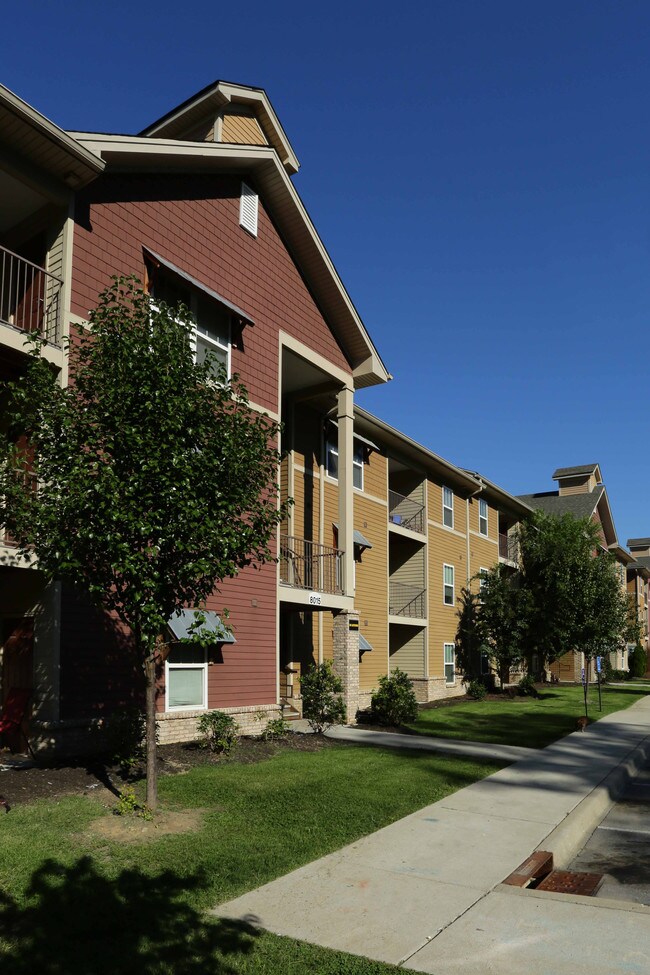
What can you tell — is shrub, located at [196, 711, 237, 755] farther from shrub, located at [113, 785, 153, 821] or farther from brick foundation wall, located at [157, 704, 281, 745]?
shrub, located at [113, 785, 153, 821]

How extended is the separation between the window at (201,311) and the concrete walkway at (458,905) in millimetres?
9813

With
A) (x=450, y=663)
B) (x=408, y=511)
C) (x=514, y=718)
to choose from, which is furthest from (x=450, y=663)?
(x=514, y=718)

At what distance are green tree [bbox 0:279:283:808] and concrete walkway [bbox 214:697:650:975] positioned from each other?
2.93m

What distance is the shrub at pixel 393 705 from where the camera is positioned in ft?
64.8

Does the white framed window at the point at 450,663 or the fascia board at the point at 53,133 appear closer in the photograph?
the fascia board at the point at 53,133

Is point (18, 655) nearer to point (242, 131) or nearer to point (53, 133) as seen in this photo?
point (53, 133)

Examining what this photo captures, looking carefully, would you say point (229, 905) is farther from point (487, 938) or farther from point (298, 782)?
point (298, 782)

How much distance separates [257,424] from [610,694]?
Answer: 31.1m

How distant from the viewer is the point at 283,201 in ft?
63.1

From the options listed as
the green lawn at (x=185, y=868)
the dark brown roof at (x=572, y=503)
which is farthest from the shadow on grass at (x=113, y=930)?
the dark brown roof at (x=572, y=503)

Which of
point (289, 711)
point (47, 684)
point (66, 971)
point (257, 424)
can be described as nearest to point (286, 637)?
point (289, 711)

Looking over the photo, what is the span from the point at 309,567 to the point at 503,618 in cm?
1469

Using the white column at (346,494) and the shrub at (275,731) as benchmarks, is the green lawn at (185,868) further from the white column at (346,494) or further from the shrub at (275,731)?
the white column at (346,494)

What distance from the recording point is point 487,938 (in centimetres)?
615
